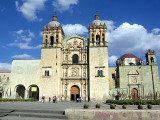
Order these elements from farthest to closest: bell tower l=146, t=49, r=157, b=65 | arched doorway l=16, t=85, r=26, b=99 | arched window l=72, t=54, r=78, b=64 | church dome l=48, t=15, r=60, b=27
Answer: bell tower l=146, t=49, r=157, b=65 < church dome l=48, t=15, r=60, b=27 < arched doorway l=16, t=85, r=26, b=99 < arched window l=72, t=54, r=78, b=64

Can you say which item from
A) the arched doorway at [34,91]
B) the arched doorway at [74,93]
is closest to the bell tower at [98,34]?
the arched doorway at [74,93]

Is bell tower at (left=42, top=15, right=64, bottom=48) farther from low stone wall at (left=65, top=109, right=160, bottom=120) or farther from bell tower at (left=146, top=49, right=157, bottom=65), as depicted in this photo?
low stone wall at (left=65, top=109, right=160, bottom=120)

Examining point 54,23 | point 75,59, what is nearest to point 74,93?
point 75,59

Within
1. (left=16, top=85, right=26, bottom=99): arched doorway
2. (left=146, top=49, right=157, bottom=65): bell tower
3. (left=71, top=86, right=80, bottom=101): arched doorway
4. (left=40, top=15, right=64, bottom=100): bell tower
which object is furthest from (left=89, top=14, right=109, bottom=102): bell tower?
(left=16, top=85, right=26, bottom=99): arched doorway

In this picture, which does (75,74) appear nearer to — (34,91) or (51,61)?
(51,61)

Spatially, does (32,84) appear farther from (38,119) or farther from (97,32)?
(38,119)

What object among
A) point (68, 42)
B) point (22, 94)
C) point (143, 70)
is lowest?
point (22, 94)

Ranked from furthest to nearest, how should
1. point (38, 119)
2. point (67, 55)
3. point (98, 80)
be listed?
point (67, 55), point (98, 80), point (38, 119)

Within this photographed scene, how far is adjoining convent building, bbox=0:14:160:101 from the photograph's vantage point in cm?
3219

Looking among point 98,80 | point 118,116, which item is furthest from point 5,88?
point 118,116

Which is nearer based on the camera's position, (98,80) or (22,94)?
(98,80)

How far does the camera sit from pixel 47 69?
1304 inches

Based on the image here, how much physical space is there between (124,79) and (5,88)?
86.4 feet

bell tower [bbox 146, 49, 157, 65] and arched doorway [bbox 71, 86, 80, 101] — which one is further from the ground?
bell tower [bbox 146, 49, 157, 65]
